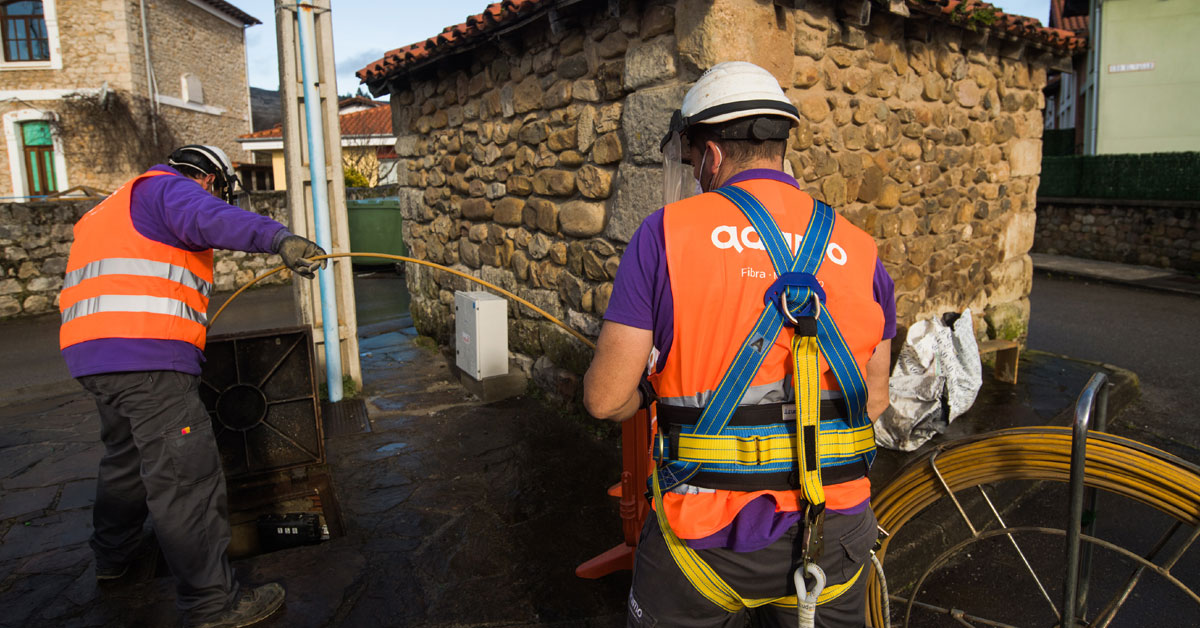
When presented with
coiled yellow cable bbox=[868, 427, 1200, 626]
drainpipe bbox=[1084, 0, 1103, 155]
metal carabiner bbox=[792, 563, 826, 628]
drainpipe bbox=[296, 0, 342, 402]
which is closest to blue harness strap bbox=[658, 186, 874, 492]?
metal carabiner bbox=[792, 563, 826, 628]

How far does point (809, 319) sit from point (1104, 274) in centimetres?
1331

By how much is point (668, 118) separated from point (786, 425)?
2.75m

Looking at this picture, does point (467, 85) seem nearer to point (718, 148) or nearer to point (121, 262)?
point (121, 262)

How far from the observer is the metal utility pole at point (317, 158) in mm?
5250

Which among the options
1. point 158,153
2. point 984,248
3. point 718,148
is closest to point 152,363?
point 718,148

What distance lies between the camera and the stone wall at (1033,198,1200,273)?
12.2 meters

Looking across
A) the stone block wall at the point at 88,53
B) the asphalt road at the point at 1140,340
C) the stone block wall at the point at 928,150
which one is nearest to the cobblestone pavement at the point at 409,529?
the stone block wall at the point at 928,150

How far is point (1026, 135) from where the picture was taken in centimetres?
641

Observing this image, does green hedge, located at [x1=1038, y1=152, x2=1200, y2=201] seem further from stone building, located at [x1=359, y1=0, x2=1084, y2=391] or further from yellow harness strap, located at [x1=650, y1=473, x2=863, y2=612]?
yellow harness strap, located at [x1=650, y1=473, x2=863, y2=612]

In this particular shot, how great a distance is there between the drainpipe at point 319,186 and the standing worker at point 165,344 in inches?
96.1

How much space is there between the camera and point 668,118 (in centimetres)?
397

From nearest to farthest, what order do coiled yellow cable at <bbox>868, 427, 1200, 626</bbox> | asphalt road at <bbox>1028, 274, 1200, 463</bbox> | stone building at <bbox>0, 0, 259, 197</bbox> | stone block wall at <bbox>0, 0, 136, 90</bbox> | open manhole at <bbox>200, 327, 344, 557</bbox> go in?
coiled yellow cable at <bbox>868, 427, 1200, 626</bbox> < open manhole at <bbox>200, 327, 344, 557</bbox> < asphalt road at <bbox>1028, 274, 1200, 463</bbox> < stone block wall at <bbox>0, 0, 136, 90</bbox> < stone building at <bbox>0, 0, 259, 197</bbox>

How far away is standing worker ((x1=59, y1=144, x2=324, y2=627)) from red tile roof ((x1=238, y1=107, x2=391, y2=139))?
76.4 feet

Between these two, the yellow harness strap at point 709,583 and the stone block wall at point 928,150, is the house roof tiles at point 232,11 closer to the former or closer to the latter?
the stone block wall at point 928,150
